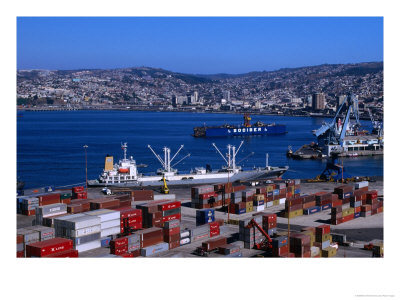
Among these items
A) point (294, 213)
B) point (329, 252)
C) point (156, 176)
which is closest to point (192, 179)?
point (156, 176)

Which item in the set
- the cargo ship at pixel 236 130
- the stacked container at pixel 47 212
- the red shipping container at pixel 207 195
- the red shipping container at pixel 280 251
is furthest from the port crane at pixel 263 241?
the cargo ship at pixel 236 130

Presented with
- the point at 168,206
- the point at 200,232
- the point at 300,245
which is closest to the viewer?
the point at 300,245

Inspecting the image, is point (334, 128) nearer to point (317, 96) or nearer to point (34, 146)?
point (34, 146)

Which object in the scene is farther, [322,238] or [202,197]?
[202,197]

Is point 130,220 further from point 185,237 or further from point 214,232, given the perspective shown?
point 214,232

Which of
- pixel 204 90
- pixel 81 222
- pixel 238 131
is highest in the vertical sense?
pixel 204 90

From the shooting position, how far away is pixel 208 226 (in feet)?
29.6

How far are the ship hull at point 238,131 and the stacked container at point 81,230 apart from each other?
24.7 metres

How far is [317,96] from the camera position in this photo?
58.6m

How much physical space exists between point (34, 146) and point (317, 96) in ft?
129

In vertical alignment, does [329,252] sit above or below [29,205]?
below

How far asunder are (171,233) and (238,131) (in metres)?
27.0

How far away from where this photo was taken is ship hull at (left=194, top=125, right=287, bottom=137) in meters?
33.5

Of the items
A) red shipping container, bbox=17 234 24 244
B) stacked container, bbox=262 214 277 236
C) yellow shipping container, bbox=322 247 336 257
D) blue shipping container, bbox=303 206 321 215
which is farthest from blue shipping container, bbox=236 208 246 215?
red shipping container, bbox=17 234 24 244
